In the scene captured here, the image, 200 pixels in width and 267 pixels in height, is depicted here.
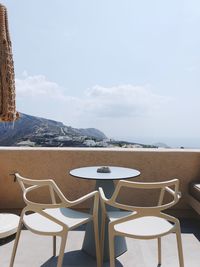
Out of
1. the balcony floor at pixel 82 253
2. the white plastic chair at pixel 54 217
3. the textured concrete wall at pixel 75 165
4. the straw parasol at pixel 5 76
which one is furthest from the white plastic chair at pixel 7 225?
the straw parasol at pixel 5 76

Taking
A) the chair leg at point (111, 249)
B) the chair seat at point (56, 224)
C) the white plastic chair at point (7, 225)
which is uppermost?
the chair seat at point (56, 224)

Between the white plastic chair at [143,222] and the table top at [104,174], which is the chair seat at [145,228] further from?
the table top at [104,174]

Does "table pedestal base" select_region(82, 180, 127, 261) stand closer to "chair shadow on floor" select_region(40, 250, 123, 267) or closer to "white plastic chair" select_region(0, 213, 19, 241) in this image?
"chair shadow on floor" select_region(40, 250, 123, 267)

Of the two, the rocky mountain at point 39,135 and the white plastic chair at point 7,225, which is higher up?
the rocky mountain at point 39,135

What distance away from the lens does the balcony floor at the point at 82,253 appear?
2492mm

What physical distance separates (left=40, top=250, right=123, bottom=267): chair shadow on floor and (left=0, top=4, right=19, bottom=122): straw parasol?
150 centimetres

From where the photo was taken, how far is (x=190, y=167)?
3.77m

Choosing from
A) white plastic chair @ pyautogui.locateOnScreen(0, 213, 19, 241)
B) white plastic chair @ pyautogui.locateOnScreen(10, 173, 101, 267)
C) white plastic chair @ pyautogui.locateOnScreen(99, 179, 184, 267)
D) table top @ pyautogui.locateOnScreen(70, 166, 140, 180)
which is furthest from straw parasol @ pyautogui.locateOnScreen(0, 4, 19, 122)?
white plastic chair @ pyautogui.locateOnScreen(0, 213, 19, 241)

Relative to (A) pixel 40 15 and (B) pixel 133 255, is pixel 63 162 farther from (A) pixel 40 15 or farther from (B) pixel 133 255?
(A) pixel 40 15

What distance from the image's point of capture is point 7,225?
9.98ft

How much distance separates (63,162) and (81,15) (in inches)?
131

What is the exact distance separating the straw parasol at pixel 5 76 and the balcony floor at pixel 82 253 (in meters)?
1.53

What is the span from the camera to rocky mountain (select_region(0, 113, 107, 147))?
4.41m

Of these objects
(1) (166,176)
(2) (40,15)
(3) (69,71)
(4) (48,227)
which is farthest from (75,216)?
(3) (69,71)
